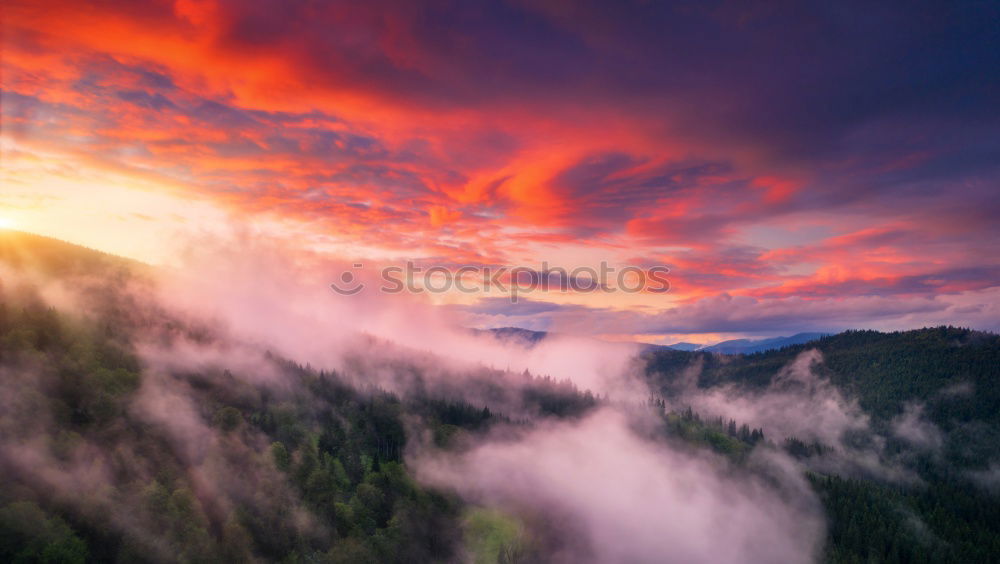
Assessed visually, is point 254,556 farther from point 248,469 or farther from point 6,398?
point 6,398

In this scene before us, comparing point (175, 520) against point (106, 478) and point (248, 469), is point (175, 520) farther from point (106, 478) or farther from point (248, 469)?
point (248, 469)

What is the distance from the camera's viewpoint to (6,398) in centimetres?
13738

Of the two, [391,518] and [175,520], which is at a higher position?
[175,520]

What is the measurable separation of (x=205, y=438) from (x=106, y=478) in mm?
48627

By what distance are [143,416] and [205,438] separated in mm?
21364

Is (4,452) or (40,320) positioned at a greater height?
(40,320)

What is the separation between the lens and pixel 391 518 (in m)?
185

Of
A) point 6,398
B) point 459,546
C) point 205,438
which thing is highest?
point 6,398

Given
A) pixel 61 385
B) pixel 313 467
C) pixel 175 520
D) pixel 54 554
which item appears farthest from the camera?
pixel 313 467

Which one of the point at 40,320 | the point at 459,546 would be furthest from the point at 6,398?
the point at 459,546

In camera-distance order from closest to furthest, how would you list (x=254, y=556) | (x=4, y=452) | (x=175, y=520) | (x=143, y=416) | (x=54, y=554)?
1. (x=54, y=554)
2. (x=4, y=452)
3. (x=175, y=520)
4. (x=254, y=556)
5. (x=143, y=416)

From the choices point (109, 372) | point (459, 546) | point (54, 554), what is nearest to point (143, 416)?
point (109, 372)

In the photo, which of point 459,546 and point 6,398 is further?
point 459,546

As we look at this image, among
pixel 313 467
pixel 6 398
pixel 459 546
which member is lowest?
pixel 459 546
